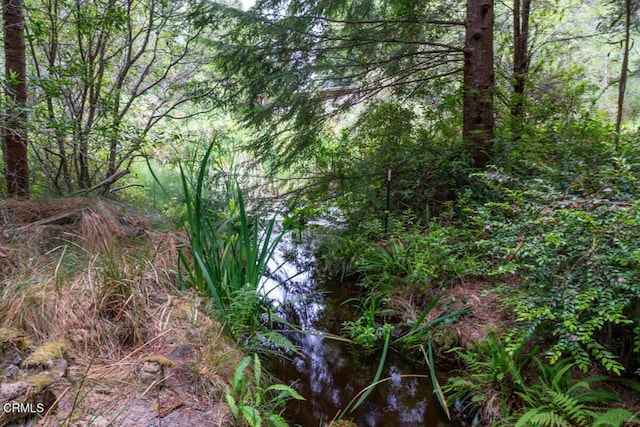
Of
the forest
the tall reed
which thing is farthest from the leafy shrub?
the tall reed

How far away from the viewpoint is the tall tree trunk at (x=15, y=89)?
288 centimetres

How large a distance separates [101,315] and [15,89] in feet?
7.73

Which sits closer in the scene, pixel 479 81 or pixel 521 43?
pixel 479 81

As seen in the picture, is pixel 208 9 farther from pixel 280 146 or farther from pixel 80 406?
pixel 80 406

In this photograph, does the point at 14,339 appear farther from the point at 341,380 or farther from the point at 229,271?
the point at 341,380

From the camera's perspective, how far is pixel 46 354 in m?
1.50

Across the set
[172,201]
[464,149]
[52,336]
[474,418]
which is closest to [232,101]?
[172,201]

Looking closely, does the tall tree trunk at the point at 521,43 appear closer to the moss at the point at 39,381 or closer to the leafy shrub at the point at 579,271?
the leafy shrub at the point at 579,271

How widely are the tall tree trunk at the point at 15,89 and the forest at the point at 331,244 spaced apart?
20mm

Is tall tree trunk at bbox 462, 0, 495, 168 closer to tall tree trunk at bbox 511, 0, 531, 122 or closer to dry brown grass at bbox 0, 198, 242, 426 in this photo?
tall tree trunk at bbox 511, 0, 531, 122

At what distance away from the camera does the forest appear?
1.65 metres

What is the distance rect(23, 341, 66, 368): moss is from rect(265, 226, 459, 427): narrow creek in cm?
114

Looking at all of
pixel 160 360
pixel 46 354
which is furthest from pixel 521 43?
pixel 46 354

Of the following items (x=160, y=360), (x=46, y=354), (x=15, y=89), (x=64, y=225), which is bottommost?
(x=160, y=360)
